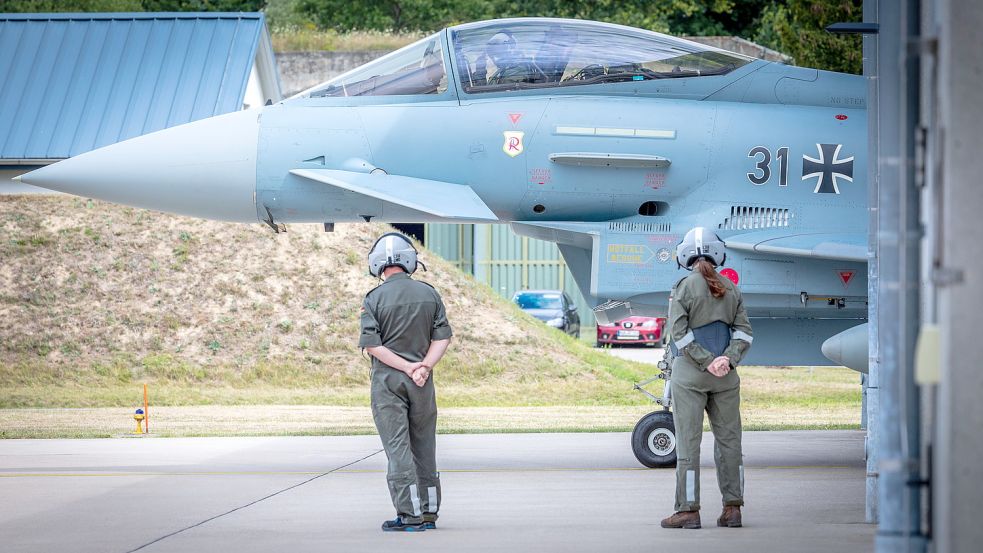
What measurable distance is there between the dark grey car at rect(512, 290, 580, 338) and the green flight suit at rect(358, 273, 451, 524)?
26.5 meters

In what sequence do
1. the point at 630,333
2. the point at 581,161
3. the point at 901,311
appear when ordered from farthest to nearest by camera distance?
the point at 630,333 → the point at 581,161 → the point at 901,311

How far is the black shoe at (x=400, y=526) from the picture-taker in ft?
26.2

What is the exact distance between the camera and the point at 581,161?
10.6 metres

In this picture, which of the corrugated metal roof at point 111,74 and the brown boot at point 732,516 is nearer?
the brown boot at point 732,516

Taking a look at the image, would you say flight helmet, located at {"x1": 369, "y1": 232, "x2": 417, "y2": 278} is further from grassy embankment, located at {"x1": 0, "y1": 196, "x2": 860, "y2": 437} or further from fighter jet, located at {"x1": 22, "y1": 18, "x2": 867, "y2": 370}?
grassy embankment, located at {"x1": 0, "y1": 196, "x2": 860, "y2": 437}

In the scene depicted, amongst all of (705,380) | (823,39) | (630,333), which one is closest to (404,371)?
(705,380)

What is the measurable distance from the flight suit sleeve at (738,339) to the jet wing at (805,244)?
6.95ft

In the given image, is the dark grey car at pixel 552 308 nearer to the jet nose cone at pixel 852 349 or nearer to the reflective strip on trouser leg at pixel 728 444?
the jet nose cone at pixel 852 349

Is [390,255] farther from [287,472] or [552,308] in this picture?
[552,308]

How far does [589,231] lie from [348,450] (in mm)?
4262

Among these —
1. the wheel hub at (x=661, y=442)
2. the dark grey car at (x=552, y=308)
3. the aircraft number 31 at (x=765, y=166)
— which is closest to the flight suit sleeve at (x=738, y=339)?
the aircraft number 31 at (x=765, y=166)

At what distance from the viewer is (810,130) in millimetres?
10664

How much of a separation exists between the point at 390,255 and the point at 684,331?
2.01 m

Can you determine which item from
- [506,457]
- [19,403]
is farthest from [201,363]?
[506,457]
